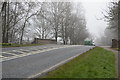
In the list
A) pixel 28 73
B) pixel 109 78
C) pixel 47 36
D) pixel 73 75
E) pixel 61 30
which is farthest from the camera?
pixel 47 36

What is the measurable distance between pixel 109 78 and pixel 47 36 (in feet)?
176

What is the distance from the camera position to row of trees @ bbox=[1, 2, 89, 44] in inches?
1384

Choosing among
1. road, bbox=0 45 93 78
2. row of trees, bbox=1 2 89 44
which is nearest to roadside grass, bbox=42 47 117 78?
road, bbox=0 45 93 78

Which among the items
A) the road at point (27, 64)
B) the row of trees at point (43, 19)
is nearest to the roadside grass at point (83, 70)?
the road at point (27, 64)

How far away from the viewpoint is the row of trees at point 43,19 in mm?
35156

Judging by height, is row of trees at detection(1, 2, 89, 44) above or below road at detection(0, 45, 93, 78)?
above

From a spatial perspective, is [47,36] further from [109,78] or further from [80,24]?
[109,78]

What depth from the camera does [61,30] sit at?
5062 cm

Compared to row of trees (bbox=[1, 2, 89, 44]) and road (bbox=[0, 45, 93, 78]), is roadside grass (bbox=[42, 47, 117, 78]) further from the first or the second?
row of trees (bbox=[1, 2, 89, 44])

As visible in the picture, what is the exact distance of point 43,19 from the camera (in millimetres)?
52781

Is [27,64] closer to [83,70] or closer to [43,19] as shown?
[83,70]

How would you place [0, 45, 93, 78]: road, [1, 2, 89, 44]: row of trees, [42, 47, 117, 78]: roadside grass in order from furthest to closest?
[1, 2, 89, 44]: row of trees → [0, 45, 93, 78]: road → [42, 47, 117, 78]: roadside grass

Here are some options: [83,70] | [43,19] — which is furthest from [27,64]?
[43,19]

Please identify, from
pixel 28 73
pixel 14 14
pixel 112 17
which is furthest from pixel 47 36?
pixel 28 73
